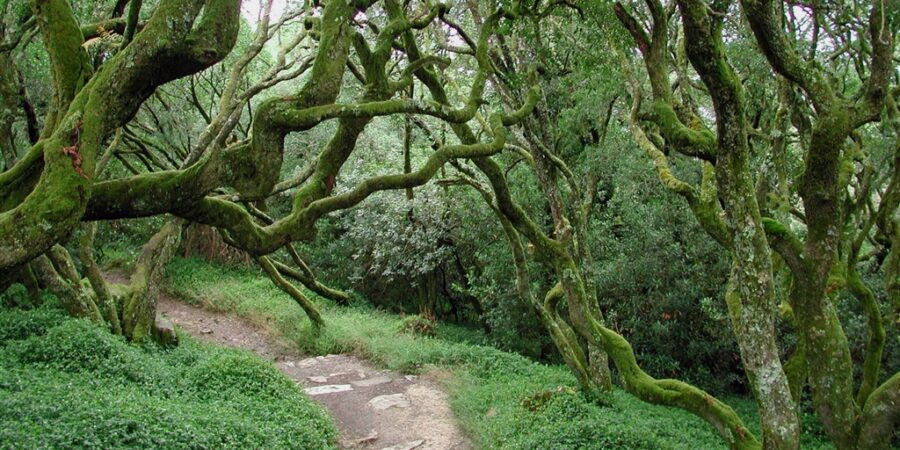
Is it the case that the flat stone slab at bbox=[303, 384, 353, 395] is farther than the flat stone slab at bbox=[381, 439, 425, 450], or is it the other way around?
the flat stone slab at bbox=[303, 384, 353, 395]

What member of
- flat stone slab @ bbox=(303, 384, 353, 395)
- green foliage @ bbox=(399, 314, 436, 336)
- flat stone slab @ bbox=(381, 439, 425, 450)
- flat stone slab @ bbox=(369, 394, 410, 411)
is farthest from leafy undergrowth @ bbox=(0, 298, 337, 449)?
green foliage @ bbox=(399, 314, 436, 336)

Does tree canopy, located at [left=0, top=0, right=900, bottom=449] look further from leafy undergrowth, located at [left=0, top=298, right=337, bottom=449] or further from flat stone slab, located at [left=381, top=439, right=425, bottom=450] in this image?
flat stone slab, located at [left=381, top=439, right=425, bottom=450]

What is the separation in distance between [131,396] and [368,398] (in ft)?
13.5

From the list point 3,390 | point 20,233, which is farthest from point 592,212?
point 20,233

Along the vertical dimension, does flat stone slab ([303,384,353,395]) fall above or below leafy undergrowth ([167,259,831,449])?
below

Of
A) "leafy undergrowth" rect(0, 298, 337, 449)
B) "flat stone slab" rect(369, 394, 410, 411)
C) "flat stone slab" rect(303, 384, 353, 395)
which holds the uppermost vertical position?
"leafy undergrowth" rect(0, 298, 337, 449)

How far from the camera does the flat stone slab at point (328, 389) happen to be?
10617mm

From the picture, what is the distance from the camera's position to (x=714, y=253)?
12.0 m

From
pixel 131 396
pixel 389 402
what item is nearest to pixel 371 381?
pixel 389 402

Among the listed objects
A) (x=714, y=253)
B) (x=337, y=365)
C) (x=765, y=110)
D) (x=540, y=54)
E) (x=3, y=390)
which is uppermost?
(x=540, y=54)

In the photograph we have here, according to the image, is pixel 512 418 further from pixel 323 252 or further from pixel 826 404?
pixel 323 252

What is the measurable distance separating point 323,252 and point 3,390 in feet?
44.5

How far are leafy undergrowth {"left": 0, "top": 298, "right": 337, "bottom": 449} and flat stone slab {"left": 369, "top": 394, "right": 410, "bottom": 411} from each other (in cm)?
140

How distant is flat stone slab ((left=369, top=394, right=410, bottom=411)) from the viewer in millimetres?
10078
